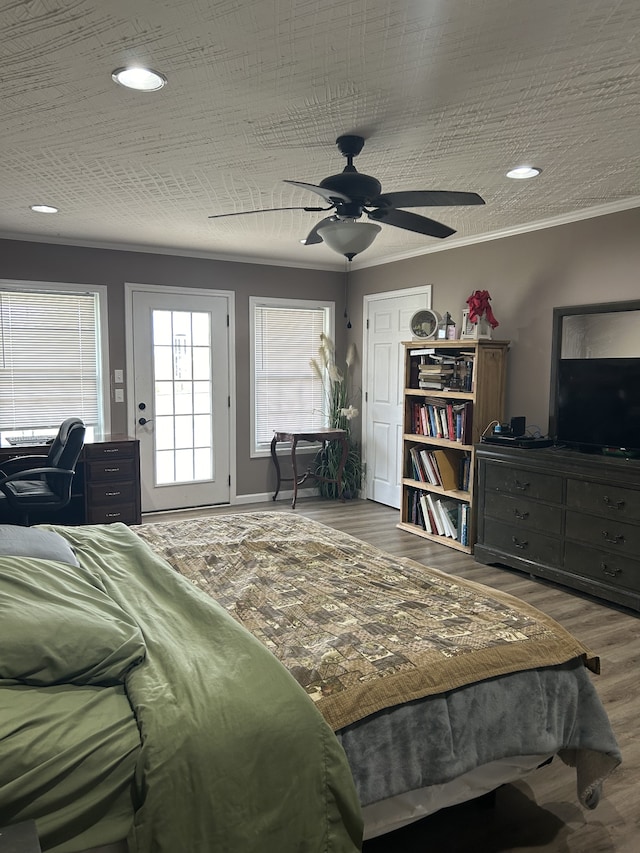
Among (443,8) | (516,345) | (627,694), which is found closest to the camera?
(443,8)

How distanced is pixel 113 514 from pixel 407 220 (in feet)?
10.7

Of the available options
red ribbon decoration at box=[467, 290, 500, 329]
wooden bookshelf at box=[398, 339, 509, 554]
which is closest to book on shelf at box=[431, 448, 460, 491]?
wooden bookshelf at box=[398, 339, 509, 554]

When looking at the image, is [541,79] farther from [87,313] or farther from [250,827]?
[87,313]

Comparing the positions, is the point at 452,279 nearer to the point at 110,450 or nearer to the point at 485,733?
the point at 110,450

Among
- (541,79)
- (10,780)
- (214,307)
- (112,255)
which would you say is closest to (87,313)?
(112,255)

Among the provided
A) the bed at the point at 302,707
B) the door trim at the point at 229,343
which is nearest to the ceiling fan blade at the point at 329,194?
the bed at the point at 302,707

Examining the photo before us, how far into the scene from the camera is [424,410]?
5.19 m

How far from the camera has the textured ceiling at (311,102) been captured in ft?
6.19

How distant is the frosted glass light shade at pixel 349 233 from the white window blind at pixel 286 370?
3.51 m

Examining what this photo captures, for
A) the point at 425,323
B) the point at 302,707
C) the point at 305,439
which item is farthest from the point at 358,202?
the point at 305,439

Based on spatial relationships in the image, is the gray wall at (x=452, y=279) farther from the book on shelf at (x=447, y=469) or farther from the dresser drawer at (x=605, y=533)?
the dresser drawer at (x=605, y=533)

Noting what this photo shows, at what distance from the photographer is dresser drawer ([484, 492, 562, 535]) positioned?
3975mm

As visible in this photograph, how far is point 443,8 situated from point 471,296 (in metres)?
3.25

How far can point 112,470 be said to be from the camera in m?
4.84
